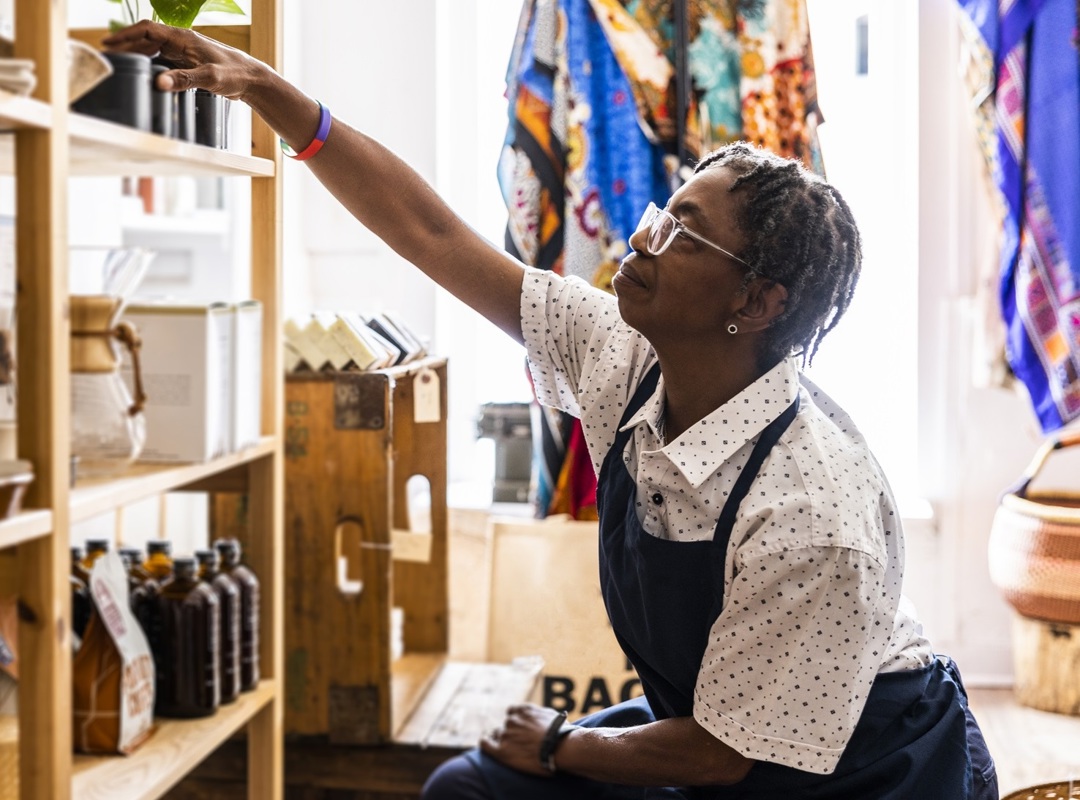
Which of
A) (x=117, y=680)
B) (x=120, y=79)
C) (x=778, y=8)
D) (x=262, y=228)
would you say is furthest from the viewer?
(x=778, y=8)

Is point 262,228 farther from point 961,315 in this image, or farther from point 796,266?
point 961,315

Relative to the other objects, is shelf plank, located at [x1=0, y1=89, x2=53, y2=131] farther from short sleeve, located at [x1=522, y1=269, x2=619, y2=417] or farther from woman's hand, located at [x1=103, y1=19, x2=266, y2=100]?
short sleeve, located at [x1=522, y1=269, x2=619, y2=417]

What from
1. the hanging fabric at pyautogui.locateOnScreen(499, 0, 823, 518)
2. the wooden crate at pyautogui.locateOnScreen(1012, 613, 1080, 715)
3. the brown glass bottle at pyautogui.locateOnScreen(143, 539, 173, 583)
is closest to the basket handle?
the wooden crate at pyautogui.locateOnScreen(1012, 613, 1080, 715)

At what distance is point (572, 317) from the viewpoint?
67.0 inches

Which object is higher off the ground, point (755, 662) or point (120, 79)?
point (120, 79)

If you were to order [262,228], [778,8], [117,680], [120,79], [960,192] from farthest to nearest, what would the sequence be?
[960,192], [778,8], [262,228], [117,680], [120,79]

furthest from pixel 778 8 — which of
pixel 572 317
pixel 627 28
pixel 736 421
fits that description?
pixel 736 421

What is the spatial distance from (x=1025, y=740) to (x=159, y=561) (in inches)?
85.1

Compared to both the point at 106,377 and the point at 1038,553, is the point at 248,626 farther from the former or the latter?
the point at 1038,553

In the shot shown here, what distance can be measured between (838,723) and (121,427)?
88 centimetres

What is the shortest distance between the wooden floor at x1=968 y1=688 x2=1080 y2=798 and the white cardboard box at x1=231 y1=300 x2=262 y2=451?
1.84 m

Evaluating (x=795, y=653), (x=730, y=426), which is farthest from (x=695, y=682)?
(x=730, y=426)

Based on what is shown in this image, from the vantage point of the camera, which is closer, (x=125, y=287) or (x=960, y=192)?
(x=125, y=287)

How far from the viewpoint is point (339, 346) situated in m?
2.31
